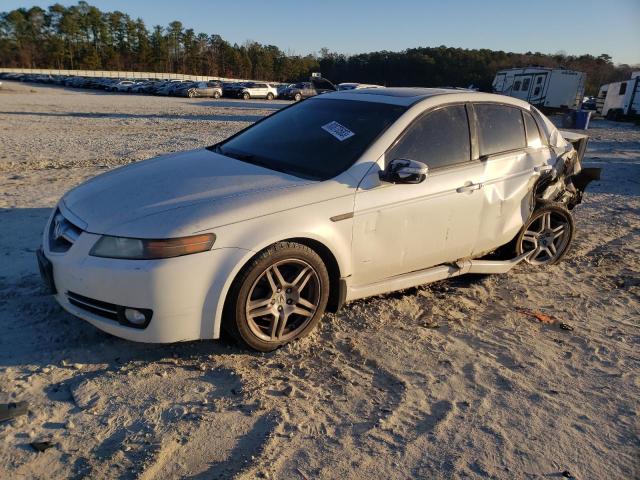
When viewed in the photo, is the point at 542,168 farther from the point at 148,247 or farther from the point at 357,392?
the point at 148,247

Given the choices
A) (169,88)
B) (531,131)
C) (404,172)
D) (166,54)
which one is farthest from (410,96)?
(166,54)

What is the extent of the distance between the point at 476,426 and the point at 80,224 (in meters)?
2.58

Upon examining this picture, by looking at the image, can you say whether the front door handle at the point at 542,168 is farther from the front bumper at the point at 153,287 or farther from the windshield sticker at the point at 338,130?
the front bumper at the point at 153,287

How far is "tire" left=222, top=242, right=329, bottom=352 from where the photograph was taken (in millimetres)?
3049

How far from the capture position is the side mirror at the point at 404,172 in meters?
3.40

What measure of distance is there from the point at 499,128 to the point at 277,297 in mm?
2575

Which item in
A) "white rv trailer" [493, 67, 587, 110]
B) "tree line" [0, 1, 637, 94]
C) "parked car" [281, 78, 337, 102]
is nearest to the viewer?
"white rv trailer" [493, 67, 587, 110]

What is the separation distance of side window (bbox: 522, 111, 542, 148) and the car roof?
0.54 feet

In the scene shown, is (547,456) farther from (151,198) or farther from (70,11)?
Answer: (70,11)

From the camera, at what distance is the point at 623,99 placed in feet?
104

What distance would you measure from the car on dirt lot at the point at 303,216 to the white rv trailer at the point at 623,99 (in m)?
31.3

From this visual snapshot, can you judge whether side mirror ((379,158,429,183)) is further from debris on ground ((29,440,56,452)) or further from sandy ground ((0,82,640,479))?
debris on ground ((29,440,56,452))

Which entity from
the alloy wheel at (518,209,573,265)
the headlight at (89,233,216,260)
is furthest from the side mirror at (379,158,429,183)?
the alloy wheel at (518,209,573,265)

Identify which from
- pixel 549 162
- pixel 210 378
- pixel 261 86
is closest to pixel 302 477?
pixel 210 378
